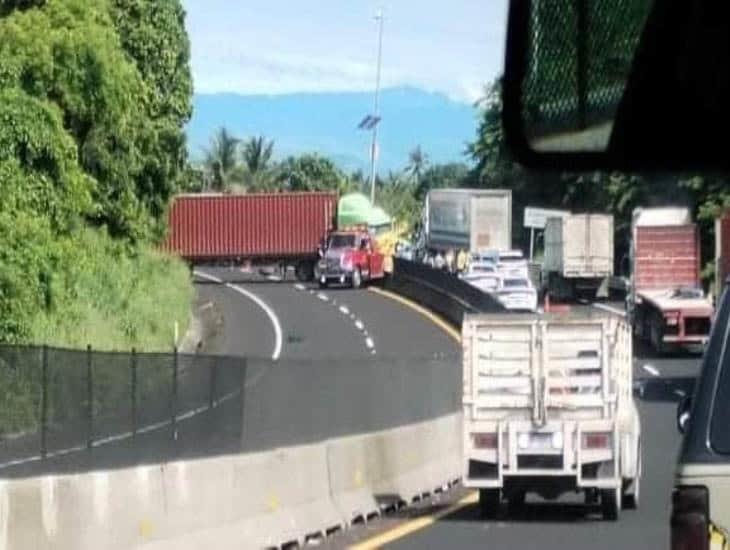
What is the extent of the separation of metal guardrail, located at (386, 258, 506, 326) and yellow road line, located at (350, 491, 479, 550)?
105 feet

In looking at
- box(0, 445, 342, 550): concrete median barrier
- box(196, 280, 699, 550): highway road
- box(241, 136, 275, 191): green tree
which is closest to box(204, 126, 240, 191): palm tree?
box(241, 136, 275, 191): green tree

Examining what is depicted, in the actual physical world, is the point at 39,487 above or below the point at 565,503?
above

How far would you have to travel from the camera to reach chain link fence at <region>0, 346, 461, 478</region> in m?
21.2

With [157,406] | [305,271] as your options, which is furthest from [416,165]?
[157,406]

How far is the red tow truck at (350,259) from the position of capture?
277 ft

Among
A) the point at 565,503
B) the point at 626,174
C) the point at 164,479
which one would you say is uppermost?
the point at 626,174

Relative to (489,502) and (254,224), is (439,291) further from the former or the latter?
(489,502)

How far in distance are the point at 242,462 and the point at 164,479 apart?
8.18ft

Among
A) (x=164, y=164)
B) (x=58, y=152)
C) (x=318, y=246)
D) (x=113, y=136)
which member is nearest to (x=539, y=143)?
(x=58, y=152)

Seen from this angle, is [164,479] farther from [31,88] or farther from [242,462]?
[31,88]

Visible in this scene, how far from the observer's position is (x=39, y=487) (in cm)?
1161

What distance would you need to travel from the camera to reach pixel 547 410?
23203mm

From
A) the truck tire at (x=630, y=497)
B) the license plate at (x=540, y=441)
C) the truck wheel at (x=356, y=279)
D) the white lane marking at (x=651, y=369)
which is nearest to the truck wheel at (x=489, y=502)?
the license plate at (x=540, y=441)

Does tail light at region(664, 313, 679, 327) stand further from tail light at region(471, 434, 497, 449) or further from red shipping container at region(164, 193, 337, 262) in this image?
red shipping container at region(164, 193, 337, 262)
